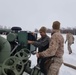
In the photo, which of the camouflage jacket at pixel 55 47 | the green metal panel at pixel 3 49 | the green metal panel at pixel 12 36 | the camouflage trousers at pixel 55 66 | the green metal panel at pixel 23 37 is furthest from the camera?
the green metal panel at pixel 12 36

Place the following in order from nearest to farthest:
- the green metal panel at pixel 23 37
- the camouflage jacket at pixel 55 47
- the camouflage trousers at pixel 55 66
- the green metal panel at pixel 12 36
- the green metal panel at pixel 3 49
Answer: the camouflage jacket at pixel 55 47 < the camouflage trousers at pixel 55 66 < the green metal panel at pixel 3 49 < the green metal panel at pixel 23 37 < the green metal panel at pixel 12 36

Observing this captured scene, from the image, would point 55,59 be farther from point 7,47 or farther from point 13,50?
point 13,50

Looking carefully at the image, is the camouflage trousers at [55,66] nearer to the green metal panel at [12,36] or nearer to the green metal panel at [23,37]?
the green metal panel at [23,37]

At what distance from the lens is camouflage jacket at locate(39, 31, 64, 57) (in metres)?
6.01

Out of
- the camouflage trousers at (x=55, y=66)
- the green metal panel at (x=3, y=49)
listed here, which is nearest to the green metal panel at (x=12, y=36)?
the green metal panel at (x=3, y=49)

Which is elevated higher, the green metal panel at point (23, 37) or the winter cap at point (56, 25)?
the winter cap at point (56, 25)

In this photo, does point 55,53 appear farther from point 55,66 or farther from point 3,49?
point 3,49

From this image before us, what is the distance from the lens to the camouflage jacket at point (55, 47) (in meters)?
6.01

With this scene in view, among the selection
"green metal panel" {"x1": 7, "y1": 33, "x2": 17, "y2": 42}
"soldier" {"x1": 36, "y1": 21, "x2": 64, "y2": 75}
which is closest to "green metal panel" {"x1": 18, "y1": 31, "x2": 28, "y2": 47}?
"green metal panel" {"x1": 7, "y1": 33, "x2": 17, "y2": 42}

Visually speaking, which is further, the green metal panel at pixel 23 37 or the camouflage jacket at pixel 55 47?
the green metal panel at pixel 23 37

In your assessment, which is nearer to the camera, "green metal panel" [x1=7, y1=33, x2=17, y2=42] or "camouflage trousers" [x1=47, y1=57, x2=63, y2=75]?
"camouflage trousers" [x1=47, y1=57, x2=63, y2=75]

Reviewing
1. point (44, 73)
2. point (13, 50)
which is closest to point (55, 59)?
point (44, 73)

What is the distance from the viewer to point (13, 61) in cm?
591

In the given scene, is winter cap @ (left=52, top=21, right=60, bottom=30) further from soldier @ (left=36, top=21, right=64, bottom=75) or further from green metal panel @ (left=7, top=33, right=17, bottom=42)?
green metal panel @ (left=7, top=33, right=17, bottom=42)
